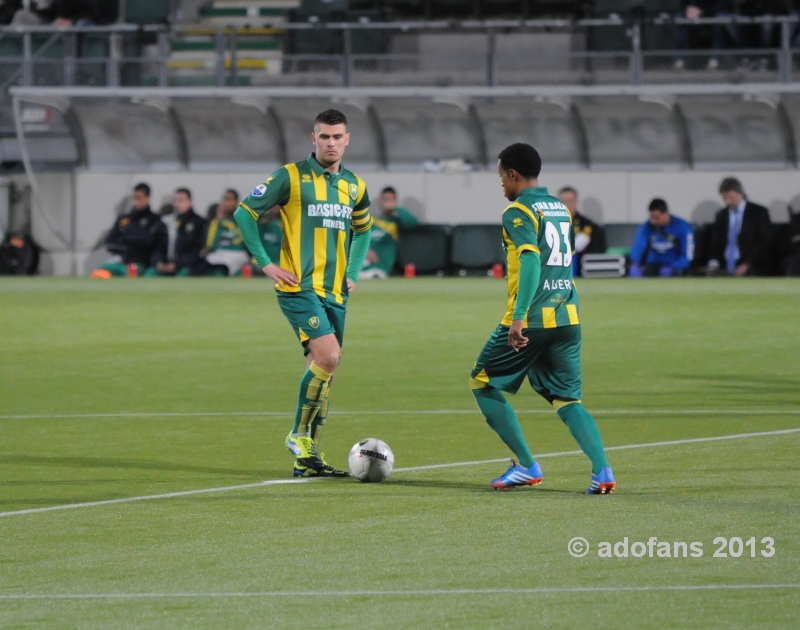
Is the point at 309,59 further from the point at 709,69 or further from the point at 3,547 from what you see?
the point at 3,547

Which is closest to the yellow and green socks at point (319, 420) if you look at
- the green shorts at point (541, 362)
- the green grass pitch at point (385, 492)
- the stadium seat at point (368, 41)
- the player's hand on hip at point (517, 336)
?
the green grass pitch at point (385, 492)

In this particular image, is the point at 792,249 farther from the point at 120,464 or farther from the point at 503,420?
the point at 503,420

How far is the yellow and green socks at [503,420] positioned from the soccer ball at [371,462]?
2.03ft

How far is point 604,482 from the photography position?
6602 millimetres

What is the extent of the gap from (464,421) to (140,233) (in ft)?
51.8

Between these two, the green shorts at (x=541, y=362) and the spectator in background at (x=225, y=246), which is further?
the spectator in background at (x=225, y=246)

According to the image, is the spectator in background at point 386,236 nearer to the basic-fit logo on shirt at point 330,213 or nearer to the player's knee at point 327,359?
the basic-fit logo on shirt at point 330,213

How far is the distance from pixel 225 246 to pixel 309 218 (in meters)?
17.5

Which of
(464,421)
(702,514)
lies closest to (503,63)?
(464,421)

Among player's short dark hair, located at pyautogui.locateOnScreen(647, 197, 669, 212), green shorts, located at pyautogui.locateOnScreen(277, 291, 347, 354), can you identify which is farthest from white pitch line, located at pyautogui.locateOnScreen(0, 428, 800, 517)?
player's short dark hair, located at pyautogui.locateOnScreen(647, 197, 669, 212)

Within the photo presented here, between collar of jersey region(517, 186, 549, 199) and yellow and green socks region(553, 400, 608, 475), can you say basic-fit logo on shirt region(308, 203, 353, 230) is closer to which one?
collar of jersey region(517, 186, 549, 199)

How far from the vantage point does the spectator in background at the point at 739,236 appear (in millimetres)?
22516

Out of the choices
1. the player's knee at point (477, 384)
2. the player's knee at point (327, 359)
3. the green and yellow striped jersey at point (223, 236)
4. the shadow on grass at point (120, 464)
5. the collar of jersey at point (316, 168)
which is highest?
the collar of jersey at point (316, 168)

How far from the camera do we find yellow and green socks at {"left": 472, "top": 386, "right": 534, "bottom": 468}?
690cm
